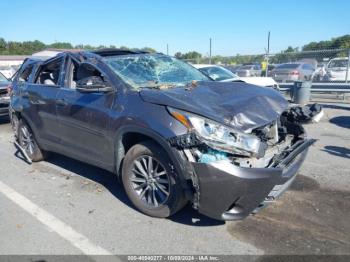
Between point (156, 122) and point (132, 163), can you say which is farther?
point (132, 163)

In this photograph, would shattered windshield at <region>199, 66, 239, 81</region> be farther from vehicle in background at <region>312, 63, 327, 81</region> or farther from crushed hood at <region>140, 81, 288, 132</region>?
vehicle in background at <region>312, 63, 327, 81</region>

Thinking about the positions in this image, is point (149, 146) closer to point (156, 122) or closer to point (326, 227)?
point (156, 122)

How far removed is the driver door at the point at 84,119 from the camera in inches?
174

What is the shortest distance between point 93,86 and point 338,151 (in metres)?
4.64

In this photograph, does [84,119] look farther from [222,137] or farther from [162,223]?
[222,137]

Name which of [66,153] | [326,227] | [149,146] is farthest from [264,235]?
[66,153]

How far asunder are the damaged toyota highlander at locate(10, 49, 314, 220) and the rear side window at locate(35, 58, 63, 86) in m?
0.10

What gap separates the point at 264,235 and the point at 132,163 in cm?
159

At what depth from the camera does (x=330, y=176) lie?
5.34 metres

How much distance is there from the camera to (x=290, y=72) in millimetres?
18688

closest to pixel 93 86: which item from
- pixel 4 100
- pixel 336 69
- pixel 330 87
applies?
pixel 4 100

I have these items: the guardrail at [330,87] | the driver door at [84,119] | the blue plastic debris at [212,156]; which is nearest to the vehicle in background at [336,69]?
the guardrail at [330,87]

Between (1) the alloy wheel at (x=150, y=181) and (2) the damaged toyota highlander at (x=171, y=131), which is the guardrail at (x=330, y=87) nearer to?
(2) the damaged toyota highlander at (x=171, y=131)

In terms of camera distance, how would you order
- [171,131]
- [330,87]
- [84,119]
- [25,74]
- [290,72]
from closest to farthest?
[171,131]
[84,119]
[25,74]
[330,87]
[290,72]
